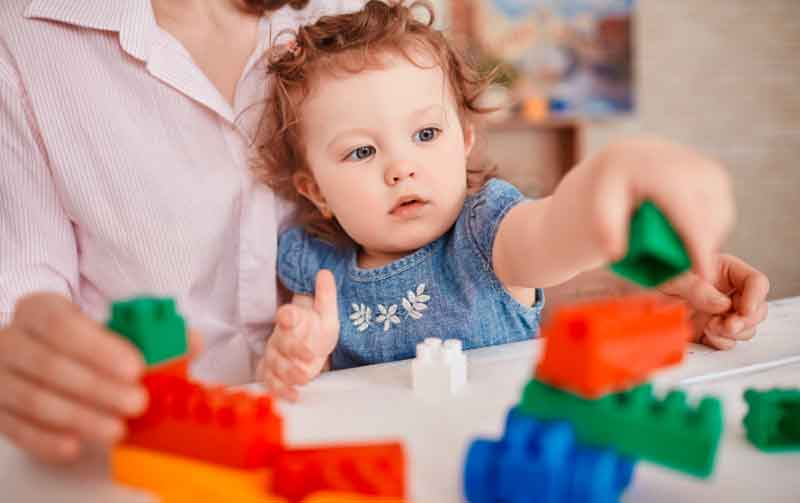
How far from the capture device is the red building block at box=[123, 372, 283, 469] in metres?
0.42

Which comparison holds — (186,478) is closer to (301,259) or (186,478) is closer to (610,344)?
(610,344)

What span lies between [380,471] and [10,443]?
0.32 meters

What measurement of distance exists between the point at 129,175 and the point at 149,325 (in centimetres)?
52

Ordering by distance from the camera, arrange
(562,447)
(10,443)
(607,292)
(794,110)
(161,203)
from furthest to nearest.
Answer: (794,110) → (607,292) → (161,203) → (10,443) → (562,447)

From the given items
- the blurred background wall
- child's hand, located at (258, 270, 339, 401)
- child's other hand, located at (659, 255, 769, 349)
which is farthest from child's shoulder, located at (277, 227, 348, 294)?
the blurred background wall

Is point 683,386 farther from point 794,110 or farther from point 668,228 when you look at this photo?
point 794,110

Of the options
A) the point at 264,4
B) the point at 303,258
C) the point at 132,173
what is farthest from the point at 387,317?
the point at 264,4

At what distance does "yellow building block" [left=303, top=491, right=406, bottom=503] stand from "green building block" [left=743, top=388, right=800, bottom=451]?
0.85 ft

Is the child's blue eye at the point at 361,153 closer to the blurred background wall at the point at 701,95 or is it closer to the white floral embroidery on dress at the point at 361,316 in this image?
the white floral embroidery on dress at the point at 361,316

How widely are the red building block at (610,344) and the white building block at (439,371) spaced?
0.24 metres

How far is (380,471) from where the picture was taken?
1.30ft

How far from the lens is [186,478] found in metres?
0.42

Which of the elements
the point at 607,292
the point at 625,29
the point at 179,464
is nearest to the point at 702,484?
the point at 179,464

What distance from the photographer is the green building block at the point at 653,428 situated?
1.23ft
